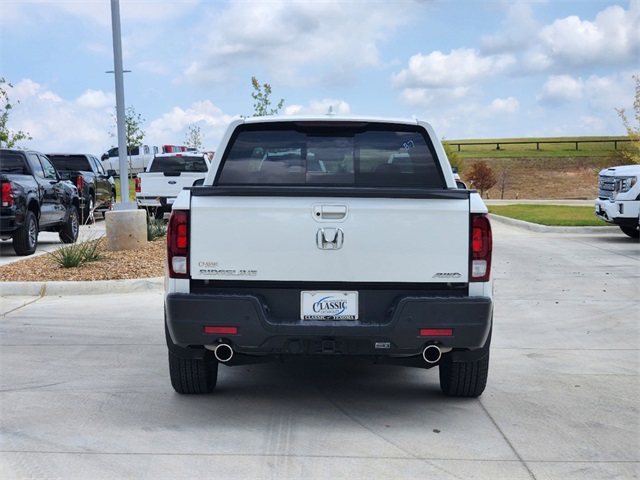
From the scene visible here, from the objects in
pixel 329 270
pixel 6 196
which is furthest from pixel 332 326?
pixel 6 196

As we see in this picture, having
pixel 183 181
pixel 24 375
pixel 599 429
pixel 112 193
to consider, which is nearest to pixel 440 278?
pixel 599 429

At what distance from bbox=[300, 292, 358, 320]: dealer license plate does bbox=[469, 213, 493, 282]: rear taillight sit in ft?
2.43

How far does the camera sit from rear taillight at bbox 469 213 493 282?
17.2 feet

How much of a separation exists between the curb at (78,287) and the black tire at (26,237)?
383cm

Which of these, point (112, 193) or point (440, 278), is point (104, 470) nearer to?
point (440, 278)

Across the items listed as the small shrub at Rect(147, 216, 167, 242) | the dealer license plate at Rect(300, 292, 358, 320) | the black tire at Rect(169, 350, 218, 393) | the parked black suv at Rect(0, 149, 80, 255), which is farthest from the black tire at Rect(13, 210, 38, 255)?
the dealer license plate at Rect(300, 292, 358, 320)

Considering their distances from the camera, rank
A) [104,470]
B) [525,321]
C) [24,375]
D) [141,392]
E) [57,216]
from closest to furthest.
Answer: [104,470], [141,392], [24,375], [525,321], [57,216]

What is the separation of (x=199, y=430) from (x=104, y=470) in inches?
32.7

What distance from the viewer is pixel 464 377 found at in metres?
5.98

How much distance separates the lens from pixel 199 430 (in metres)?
5.28

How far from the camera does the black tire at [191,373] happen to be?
5.95 metres

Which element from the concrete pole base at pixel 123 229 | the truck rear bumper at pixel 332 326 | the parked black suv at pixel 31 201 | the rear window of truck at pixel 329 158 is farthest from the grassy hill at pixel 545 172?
the truck rear bumper at pixel 332 326

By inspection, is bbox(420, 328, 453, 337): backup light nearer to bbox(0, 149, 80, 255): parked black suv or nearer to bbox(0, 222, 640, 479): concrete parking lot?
bbox(0, 222, 640, 479): concrete parking lot

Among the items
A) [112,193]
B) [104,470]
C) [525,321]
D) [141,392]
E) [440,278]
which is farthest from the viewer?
[112,193]
